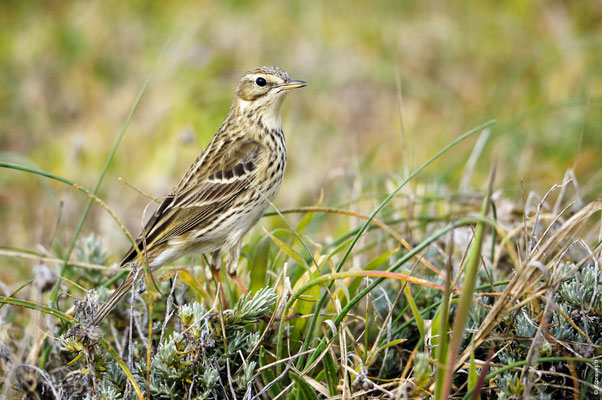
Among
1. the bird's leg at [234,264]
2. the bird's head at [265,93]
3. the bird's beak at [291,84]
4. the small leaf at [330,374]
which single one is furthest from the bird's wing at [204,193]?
the small leaf at [330,374]

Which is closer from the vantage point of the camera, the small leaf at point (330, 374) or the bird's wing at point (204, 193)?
the small leaf at point (330, 374)

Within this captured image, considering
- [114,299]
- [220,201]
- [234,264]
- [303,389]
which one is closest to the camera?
[303,389]

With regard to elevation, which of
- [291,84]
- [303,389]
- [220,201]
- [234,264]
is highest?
[291,84]

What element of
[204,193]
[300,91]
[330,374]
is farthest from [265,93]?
[300,91]

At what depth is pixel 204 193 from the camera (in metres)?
3.77

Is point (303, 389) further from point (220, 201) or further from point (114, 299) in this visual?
point (220, 201)

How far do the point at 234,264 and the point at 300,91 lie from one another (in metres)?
4.29

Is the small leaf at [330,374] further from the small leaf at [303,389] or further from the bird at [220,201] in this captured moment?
the bird at [220,201]

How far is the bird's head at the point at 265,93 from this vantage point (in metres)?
4.11

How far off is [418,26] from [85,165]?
4119 millimetres

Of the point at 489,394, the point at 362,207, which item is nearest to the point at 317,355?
the point at 489,394

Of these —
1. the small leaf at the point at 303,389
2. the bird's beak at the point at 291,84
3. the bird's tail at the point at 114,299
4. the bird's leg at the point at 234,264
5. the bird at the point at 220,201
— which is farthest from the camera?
the bird's beak at the point at 291,84

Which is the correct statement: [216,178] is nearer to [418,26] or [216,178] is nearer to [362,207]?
[362,207]

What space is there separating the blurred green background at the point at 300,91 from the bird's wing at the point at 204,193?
6.63 feet
